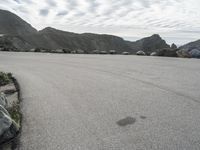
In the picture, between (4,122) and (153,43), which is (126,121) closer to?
(4,122)

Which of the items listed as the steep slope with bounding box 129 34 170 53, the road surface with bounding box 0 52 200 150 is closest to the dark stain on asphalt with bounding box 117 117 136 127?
the road surface with bounding box 0 52 200 150

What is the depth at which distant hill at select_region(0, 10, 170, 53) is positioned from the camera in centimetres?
12075

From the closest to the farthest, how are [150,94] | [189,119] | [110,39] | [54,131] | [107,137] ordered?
[107,137]
[54,131]
[189,119]
[150,94]
[110,39]

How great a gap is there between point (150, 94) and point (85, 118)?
2.92m

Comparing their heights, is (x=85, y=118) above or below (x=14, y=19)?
below

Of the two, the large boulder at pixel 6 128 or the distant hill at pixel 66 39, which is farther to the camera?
the distant hill at pixel 66 39

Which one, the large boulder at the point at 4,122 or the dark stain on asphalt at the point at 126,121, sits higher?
the large boulder at the point at 4,122

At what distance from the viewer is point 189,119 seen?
5418mm

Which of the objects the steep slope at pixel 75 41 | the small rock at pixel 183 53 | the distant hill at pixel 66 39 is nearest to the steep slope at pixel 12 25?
the distant hill at pixel 66 39

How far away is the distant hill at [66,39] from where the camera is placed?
121 m

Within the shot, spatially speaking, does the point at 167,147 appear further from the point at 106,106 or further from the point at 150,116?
the point at 106,106

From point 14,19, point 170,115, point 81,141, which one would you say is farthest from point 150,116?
point 14,19

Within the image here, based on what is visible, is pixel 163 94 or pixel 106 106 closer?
pixel 106 106

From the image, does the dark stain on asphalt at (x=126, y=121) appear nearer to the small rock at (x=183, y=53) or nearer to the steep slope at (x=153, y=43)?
the small rock at (x=183, y=53)
